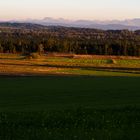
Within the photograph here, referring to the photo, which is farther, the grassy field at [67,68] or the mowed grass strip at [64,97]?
the grassy field at [67,68]

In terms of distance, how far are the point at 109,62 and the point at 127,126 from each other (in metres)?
85.3

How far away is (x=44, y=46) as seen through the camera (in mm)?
142000

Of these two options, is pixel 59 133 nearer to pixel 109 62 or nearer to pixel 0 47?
pixel 109 62

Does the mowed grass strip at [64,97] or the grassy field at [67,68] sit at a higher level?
the mowed grass strip at [64,97]

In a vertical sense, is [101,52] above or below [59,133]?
below

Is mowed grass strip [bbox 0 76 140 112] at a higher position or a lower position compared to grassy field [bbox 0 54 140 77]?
higher

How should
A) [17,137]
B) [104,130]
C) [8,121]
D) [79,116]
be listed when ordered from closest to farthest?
[17,137]
[104,130]
[8,121]
[79,116]

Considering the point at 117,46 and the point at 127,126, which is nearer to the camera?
the point at 127,126

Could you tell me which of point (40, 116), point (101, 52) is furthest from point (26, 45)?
point (40, 116)

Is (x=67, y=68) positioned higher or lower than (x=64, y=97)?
lower

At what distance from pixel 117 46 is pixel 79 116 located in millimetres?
120204

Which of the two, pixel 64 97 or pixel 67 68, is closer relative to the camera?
pixel 64 97

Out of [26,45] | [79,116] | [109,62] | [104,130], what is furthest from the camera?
[26,45]

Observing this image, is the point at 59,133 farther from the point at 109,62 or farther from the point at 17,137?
the point at 109,62
